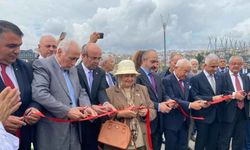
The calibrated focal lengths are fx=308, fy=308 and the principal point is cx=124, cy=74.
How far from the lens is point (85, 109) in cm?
379

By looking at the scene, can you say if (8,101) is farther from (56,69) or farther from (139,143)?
(139,143)

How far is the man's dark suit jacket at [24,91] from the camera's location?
11.8 feet

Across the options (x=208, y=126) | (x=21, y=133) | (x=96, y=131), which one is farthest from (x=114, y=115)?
(x=208, y=126)

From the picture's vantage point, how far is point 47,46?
5953 millimetres

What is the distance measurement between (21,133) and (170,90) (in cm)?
299

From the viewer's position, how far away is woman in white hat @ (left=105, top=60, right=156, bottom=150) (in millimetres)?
4508

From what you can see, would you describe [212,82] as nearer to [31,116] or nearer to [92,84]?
[92,84]

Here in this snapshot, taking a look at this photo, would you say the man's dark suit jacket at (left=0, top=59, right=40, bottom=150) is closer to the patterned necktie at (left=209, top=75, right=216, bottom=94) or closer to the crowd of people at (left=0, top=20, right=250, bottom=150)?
the crowd of people at (left=0, top=20, right=250, bottom=150)

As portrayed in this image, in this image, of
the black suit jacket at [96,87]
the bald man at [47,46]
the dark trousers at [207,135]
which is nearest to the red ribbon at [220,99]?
the dark trousers at [207,135]

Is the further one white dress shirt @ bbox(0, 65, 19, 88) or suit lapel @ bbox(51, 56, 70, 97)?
suit lapel @ bbox(51, 56, 70, 97)

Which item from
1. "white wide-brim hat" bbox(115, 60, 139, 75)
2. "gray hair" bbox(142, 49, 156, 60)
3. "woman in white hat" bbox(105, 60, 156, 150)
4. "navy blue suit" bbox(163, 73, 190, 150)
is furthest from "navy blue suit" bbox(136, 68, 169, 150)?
"white wide-brim hat" bbox(115, 60, 139, 75)

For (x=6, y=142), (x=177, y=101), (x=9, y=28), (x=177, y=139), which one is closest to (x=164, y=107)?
(x=177, y=101)

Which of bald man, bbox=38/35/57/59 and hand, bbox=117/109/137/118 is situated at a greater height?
bald man, bbox=38/35/57/59

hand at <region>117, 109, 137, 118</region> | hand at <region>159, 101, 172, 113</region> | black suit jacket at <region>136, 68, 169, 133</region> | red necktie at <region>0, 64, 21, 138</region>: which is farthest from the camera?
black suit jacket at <region>136, 68, 169, 133</region>
